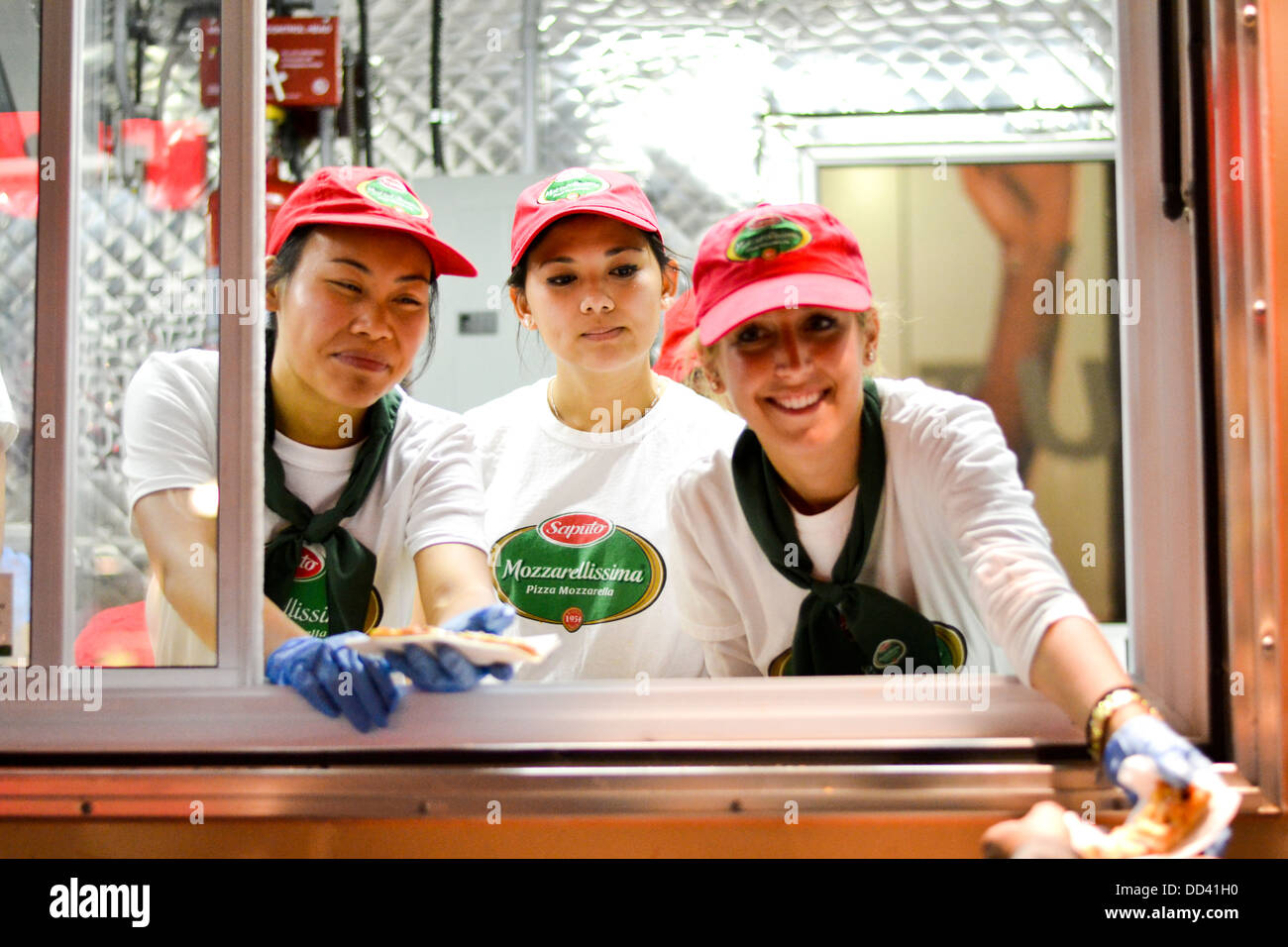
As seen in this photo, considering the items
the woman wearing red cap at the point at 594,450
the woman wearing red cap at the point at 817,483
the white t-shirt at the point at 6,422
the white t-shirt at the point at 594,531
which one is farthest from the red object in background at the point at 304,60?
the white t-shirt at the point at 6,422

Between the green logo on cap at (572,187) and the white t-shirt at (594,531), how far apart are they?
1.61 ft

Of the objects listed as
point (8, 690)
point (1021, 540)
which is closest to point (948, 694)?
point (1021, 540)

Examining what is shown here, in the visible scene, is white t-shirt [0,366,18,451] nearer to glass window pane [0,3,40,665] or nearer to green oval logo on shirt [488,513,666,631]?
glass window pane [0,3,40,665]

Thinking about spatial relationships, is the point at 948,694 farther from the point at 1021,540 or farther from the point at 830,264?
the point at 830,264

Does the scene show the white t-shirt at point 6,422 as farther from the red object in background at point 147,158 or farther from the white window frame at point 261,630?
the red object in background at point 147,158

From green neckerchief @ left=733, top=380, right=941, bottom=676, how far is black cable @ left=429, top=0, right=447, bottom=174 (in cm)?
190

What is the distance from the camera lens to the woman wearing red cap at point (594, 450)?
2322 mm

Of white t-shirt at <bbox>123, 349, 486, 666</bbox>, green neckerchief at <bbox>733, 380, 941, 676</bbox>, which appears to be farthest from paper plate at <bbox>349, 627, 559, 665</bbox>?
A: green neckerchief at <bbox>733, 380, 941, 676</bbox>

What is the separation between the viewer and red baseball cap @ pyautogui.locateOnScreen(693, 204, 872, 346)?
195 centimetres

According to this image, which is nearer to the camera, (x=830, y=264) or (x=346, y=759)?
(x=346, y=759)

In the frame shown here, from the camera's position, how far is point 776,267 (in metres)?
1.99

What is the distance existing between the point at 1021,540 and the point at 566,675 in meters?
1.03

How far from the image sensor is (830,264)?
6.55ft

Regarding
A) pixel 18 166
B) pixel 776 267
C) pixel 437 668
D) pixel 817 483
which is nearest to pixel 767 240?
pixel 776 267
